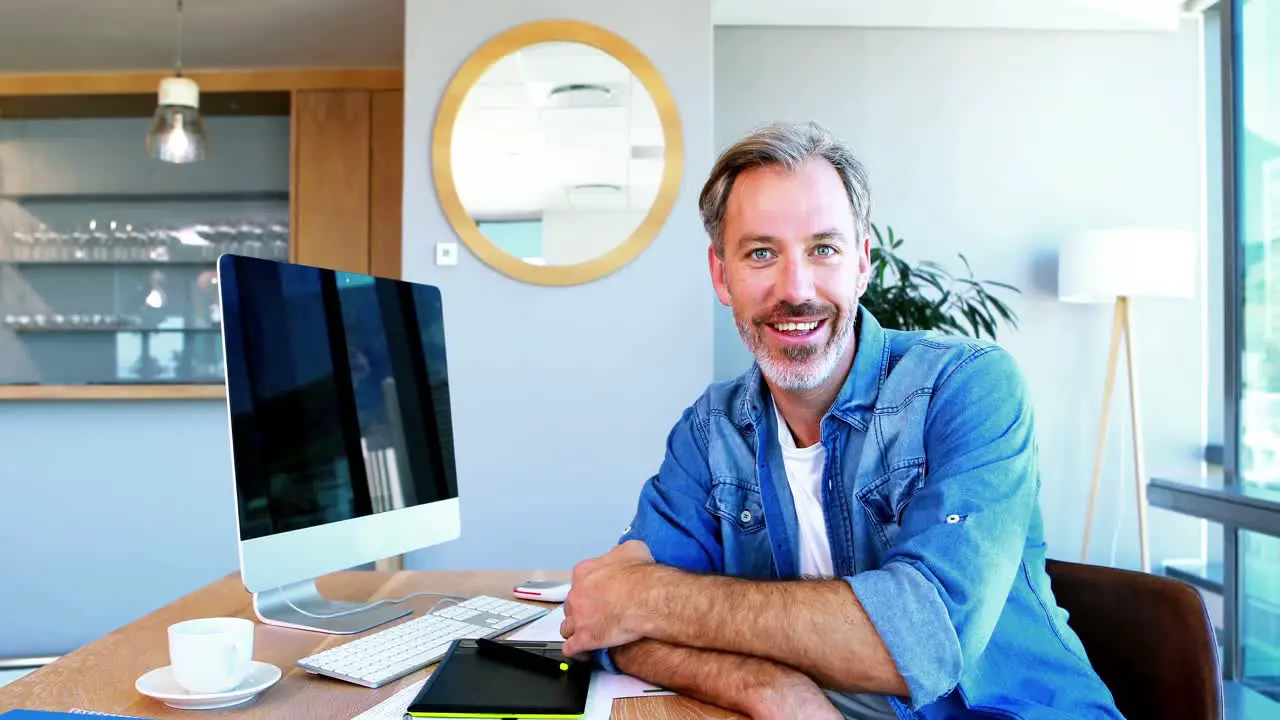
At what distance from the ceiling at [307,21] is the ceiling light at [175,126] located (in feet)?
1.32

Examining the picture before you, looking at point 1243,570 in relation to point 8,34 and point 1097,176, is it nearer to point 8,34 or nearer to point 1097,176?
point 1097,176

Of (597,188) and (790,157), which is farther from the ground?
(597,188)

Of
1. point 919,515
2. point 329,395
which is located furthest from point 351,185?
point 919,515

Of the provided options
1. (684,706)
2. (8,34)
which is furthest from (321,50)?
(684,706)

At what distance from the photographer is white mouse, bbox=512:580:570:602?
1.43m

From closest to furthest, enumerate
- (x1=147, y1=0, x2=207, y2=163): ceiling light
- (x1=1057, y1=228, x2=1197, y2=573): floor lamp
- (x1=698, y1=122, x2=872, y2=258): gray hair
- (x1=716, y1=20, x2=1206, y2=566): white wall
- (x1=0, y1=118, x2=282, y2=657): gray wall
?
1. (x1=698, y1=122, x2=872, y2=258): gray hair
2. (x1=1057, y1=228, x2=1197, y2=573): floor lamp
3. (x1=0, y1=118, x2=282, y2=657): gray wall
4. (x1=147, y1=0, x2=207, y2=163): ceiling light
5. (x1=716, y1=20, x2=1206, y2=566): white wall

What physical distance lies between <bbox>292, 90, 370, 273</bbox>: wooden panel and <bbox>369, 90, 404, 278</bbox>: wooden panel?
0.10 ft

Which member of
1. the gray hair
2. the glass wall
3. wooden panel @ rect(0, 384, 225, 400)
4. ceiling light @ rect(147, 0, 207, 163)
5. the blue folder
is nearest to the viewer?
the blue folder

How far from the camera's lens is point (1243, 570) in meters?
2.93

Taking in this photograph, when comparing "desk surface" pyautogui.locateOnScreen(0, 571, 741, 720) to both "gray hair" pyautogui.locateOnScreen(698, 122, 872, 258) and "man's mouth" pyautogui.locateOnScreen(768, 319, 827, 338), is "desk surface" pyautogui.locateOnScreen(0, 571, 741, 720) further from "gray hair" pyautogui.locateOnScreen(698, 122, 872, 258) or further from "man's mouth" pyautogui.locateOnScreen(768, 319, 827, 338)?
"gray hair" pyautogui.locateOnScreen(698, 122, 872, 258)

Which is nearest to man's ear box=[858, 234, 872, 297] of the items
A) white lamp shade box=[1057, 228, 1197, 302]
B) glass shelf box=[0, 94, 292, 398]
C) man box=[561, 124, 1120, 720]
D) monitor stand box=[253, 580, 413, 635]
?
man box=[561, 124, 1120, 720]

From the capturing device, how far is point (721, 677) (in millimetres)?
972

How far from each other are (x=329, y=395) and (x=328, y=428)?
0.15 ft

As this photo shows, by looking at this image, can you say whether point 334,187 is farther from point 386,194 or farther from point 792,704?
point 792,704
